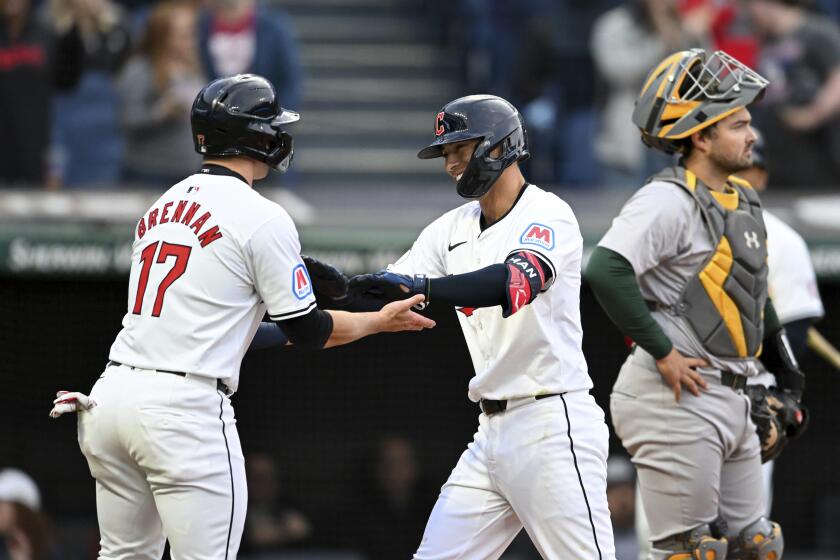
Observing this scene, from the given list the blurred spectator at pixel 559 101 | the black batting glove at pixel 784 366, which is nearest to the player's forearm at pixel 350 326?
the black batting glove at pixel 784 366

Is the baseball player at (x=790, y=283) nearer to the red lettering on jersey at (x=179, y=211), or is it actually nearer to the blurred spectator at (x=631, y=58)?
the blurred spectator at (x=631, y=58)

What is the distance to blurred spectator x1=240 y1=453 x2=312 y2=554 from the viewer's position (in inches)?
313

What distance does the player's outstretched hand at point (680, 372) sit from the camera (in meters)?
4.30

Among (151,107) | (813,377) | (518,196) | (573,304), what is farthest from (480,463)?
(813,377)

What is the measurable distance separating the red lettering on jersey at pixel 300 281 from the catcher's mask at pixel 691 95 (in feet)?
4.42

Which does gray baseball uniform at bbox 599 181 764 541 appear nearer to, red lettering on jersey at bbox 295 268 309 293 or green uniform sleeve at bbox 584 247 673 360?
green uniform sleeve at bbox 584 247 673 360

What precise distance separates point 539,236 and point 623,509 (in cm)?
406

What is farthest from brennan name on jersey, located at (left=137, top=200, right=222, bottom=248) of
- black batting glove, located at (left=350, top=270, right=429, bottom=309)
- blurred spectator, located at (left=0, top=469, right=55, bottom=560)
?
blurred spectator, located at (left=0, top=469, right=55, bottom=560)

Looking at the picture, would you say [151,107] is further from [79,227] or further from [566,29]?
[566,29]

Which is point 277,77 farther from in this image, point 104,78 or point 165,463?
point 165,463

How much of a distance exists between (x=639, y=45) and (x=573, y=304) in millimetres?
3970

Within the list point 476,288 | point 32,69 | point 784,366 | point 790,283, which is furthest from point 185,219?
point 32,69

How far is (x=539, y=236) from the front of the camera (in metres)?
3.91

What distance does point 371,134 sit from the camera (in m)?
8.98
